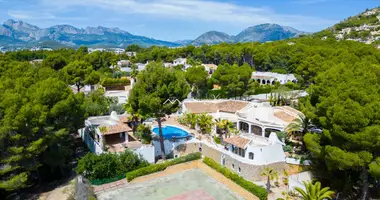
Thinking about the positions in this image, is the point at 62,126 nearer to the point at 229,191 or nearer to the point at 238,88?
the point at 229,191

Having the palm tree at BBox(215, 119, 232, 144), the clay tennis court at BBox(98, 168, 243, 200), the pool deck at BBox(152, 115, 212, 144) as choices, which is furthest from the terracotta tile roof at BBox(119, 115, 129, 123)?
the palm tree at BBox(215, 119, 232, 144)

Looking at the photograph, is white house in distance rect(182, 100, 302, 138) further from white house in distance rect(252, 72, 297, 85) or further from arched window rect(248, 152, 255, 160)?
white house in distance rect(252, 72, 297, 85)

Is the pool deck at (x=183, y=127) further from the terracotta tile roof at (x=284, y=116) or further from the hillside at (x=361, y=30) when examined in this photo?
the hillside at (x=361, y=30)

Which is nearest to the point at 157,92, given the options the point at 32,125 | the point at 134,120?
the point at 134,120

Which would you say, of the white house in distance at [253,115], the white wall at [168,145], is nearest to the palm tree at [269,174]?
the white house in distance at [253,115]

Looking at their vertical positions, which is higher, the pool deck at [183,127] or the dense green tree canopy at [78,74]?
the dense green tree canopy at [78,74]

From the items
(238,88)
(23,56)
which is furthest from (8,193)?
(23,56)

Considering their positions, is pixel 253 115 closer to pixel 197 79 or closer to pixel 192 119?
pixel 192 119
